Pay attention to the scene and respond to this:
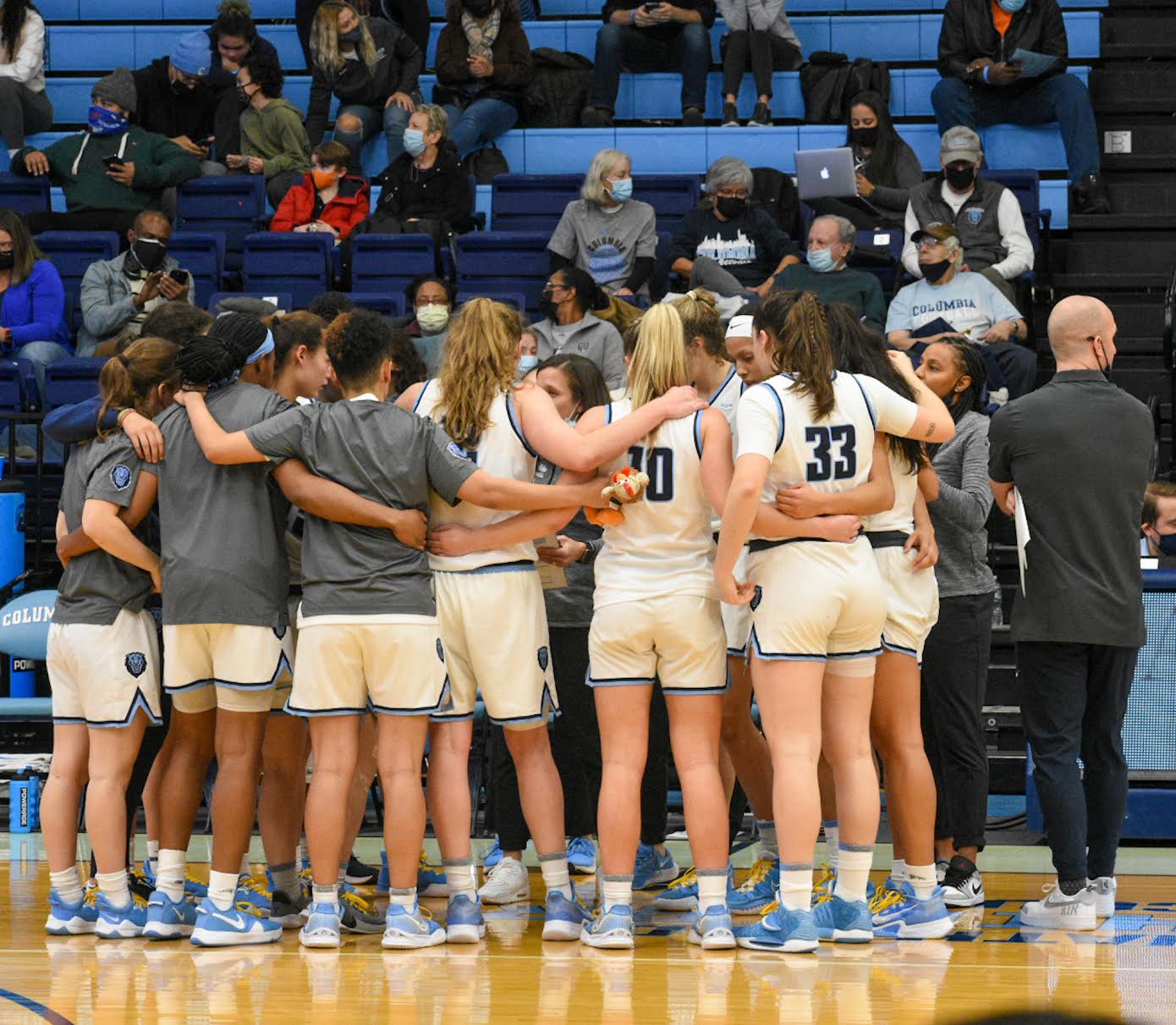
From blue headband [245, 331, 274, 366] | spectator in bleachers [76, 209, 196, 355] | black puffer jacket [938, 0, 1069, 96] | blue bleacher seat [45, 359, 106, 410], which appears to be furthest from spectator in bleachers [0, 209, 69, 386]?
black puffer jacket [938, 0, 1069, 96]

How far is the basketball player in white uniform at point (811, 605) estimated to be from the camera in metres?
4.48

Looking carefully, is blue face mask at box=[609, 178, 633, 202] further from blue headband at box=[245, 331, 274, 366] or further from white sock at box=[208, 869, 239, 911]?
white sock at box=[208, 869, 239, 911]

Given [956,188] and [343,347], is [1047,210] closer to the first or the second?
[956,188]

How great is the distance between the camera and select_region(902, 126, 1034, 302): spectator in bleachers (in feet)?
30.9

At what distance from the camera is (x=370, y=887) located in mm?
5562

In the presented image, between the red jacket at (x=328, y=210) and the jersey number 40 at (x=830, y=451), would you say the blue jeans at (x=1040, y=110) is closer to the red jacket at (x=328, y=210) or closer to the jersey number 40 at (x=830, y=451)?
the red jacket at (x=328, y=210)

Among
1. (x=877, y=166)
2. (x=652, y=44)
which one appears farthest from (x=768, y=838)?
(x=652, y=44)

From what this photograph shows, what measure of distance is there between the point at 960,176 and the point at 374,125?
4.12m

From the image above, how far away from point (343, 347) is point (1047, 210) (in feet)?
21.4

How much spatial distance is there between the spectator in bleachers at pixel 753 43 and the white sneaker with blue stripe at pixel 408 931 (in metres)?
7.84

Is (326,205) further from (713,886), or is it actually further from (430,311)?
(713,886)

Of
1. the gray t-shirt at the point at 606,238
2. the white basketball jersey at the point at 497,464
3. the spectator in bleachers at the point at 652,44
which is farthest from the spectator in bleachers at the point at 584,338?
the spectator in bleachers at the point at 652,44

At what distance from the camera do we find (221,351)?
469cm

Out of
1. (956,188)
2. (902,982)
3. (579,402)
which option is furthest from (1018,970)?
(956,188)
